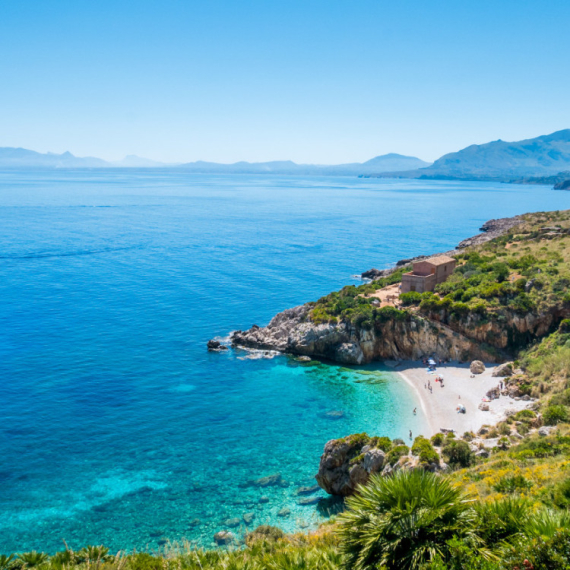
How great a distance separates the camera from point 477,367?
43625mm

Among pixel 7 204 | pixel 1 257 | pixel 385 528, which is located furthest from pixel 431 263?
pixel 7 204

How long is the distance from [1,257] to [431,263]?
71826 millimetres

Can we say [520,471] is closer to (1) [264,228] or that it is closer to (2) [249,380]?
(2) [249,380]

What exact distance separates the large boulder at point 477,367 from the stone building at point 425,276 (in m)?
11.3

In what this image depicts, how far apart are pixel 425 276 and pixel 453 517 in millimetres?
42547

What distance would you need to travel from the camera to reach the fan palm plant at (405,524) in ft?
40.8

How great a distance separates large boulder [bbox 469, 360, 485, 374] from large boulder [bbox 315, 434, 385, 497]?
18388mm

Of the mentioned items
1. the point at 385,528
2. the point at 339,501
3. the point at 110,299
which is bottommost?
the point at 339,501

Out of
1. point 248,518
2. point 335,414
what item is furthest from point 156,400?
point 248,518

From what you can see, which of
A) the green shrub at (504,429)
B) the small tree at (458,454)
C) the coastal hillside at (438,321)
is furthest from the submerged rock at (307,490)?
the coastal hillside at (438,321)

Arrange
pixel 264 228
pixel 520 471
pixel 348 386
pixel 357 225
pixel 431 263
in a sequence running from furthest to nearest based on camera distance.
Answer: pixel 357 225 → pixel 264 228 → pixel 431 263 → pixel 348 386 → pixel 520 471

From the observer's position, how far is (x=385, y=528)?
41.3 ft

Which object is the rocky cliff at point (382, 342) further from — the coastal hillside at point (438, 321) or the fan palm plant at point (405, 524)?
the fan palm plant at point (405, 524)

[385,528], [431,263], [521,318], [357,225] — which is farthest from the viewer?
[357,225]
